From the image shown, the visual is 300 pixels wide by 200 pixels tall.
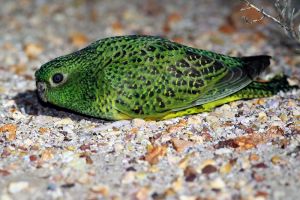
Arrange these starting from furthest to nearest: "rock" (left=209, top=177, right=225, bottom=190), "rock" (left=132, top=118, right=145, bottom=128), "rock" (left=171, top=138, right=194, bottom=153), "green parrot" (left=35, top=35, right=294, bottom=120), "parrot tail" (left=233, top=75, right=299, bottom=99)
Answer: "parrot tail" (left=233, top=75, right=299, bottom=99)
"rock" (left=132, top=118, right=145, bottom=128)
"green parrot" (left=35, top=35, right=294, bottom=120)
"rock" (left=171, top=138, right=194, bottom=153)
"rock" (left=209, top=177, right=225, bottom=190)

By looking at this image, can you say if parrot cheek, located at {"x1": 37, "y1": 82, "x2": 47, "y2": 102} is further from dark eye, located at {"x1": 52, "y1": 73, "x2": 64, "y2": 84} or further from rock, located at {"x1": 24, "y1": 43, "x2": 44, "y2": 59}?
rock, located at {"x1": 24, "y1": 43, "x2": 44, "y2": 59}

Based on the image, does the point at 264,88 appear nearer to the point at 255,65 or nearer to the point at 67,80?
the point at 255,65

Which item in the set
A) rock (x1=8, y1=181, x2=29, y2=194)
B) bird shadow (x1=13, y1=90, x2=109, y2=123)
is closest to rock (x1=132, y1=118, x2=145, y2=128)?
bird shadow (x1=13, y1=90, x2=109, y2=123)

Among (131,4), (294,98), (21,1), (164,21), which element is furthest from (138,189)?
(21,1)

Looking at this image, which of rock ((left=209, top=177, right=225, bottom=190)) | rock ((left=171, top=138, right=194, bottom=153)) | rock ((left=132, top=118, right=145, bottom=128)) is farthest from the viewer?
rock ((left=132, top=118, right=145, bottom=128))

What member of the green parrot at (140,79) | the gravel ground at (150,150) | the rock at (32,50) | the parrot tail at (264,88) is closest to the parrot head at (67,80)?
the green parrot at (140,79)

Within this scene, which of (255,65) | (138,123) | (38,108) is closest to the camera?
(138,123)

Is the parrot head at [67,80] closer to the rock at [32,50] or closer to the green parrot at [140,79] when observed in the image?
the green parrot at [140,79]

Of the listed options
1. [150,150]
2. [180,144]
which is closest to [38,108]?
[150,150]
